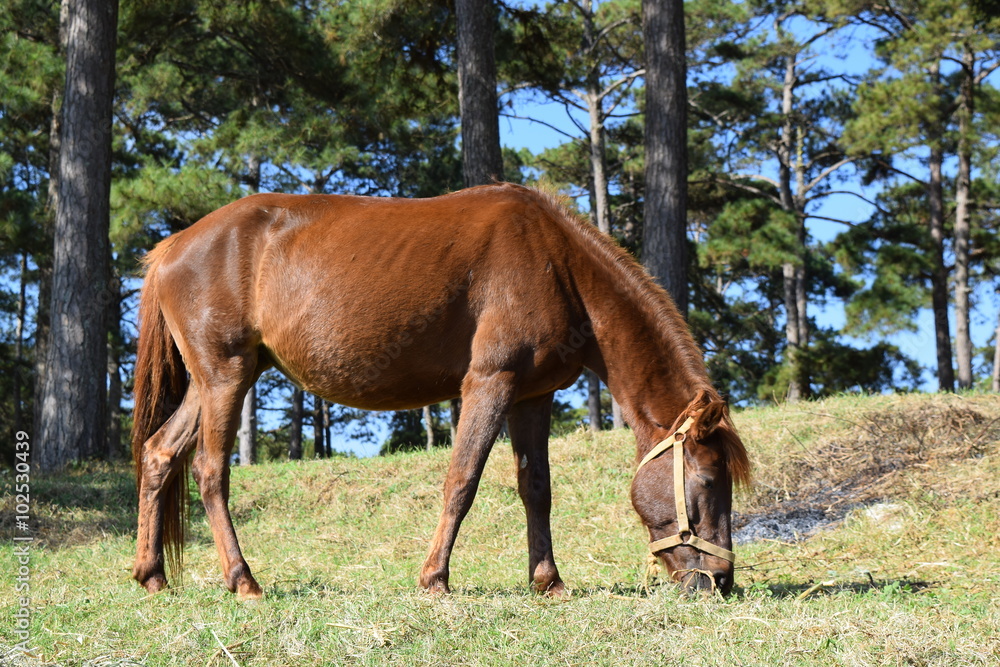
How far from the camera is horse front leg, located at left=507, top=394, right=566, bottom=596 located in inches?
187

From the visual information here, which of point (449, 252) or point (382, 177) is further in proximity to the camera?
point (382, 177)

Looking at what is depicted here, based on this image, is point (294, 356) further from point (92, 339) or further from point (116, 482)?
point (92, 339)

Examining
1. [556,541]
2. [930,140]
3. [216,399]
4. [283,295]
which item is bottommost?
[556,541]

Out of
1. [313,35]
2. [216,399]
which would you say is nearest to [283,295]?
[216,399]

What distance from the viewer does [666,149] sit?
10.0 metres

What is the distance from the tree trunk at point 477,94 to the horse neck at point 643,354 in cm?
539

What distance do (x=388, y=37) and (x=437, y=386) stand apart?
10.4 m

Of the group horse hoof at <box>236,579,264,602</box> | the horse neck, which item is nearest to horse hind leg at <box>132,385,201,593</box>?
horse hoof at <box>236,579,264,602</box>

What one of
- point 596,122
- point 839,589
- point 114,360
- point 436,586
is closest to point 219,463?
point 436,586

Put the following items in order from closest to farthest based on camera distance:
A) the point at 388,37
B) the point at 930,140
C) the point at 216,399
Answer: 1. the point at 216,399
2. the point at 388,37
3. the point at 930,140

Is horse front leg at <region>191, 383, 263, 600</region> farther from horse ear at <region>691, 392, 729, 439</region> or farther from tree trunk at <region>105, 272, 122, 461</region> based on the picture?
tree trunk at <region>105, 272, 122, 461</region>

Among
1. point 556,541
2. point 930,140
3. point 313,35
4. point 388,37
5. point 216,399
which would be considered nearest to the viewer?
point 216,399

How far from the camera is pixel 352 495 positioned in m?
7.98

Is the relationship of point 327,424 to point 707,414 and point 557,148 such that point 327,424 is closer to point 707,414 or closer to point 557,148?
point 557,148
